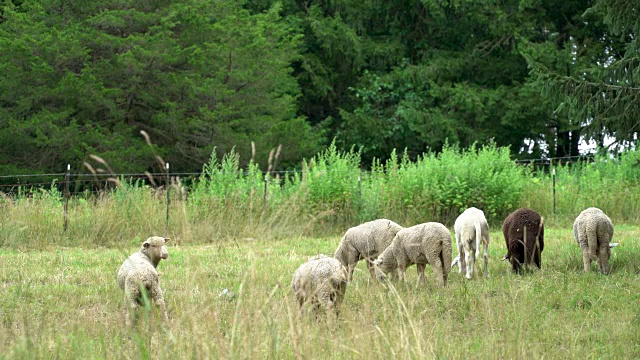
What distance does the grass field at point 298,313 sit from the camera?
5.35 meters

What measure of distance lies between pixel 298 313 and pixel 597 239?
6.38m

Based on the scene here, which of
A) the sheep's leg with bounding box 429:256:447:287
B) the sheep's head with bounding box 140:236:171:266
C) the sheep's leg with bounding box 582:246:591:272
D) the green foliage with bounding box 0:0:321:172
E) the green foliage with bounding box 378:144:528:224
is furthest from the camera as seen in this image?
the green foliage with bounding box 0:0:321:172

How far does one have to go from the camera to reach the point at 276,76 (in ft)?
95.2

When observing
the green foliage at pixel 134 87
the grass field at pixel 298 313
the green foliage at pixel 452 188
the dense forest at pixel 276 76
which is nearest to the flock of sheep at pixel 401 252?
the grass field at pixel 298 313

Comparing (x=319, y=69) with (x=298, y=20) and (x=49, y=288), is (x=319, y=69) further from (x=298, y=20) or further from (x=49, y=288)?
(x=49, y=288)

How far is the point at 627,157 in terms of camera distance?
21.5m

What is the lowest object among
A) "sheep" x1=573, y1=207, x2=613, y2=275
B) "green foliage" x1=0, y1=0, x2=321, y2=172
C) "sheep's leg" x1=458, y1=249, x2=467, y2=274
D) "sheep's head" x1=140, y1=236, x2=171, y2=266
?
"sheep's leg" x1=458, y1=249, x2=467, y2=274

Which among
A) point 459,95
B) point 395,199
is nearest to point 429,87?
point 459,95

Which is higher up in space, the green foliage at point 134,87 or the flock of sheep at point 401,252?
the green foliage at point 134,87

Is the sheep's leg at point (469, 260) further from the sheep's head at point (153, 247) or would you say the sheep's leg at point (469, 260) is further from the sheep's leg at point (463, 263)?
the sheep's head at point (153, 247)

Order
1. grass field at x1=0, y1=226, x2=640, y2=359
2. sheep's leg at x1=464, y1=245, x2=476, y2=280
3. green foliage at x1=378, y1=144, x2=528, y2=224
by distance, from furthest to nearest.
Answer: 1. green foliage at x1=378, y1=144, x2=528, y2=224
2. sheep's leg at x1=464, y1=245, x2=476, y2=280
3. grass field at x1=0, y1=226, x2=640, y2=359

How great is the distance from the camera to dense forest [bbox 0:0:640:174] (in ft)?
81.6

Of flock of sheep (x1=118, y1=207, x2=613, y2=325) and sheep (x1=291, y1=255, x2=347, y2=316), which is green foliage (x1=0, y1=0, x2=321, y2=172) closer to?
flock of sheep (x1=118, y1=207, x2=613, y2=325)

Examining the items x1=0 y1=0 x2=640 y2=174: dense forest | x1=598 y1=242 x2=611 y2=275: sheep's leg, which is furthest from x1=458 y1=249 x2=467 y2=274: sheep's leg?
x1=0 y1=0 x2=640 y2=174: dense forest
